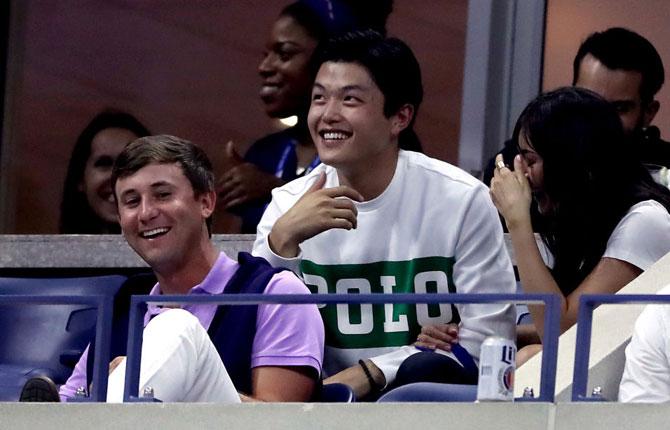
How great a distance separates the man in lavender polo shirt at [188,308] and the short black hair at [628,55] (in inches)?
68.8

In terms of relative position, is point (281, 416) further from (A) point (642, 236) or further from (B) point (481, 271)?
(A) point (642, 236)

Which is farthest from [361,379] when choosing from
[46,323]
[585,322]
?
[46,323]

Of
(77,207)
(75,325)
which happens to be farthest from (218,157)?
(75,325)

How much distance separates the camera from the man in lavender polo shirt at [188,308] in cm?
563

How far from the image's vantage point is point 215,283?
20.6 ft

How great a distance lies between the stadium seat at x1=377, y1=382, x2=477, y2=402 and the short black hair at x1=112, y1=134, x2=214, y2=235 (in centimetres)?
99

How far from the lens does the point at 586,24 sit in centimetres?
912

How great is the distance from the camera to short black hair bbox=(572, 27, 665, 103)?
24.9ft

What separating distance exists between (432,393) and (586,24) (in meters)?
3.65

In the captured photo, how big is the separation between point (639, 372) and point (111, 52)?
4.51 meters

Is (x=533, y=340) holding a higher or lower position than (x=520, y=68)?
lower

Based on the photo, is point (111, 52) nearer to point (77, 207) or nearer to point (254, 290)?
point (77, 207)

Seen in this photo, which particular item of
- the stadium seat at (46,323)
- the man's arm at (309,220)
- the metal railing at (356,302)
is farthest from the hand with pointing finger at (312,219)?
the metal railing at (356,302)

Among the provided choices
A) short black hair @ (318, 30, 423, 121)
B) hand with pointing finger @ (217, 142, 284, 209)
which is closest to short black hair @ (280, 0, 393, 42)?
hand with pointing finger @ (217, 142, 284, 209)
